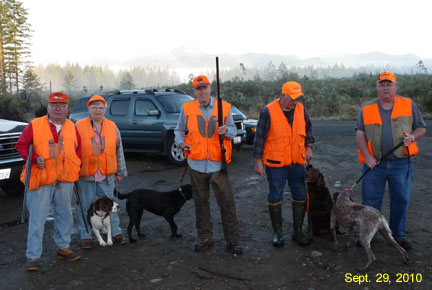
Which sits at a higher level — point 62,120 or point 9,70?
point 9,70

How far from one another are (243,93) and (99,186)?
34.1 meters

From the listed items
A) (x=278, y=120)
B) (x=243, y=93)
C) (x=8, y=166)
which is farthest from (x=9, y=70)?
(x=278, y=120)

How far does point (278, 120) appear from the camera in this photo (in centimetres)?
479

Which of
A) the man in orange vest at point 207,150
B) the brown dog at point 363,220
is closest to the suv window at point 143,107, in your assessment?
the man in orange vest at point 207,150

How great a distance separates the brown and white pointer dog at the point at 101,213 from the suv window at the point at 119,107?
7372 mm

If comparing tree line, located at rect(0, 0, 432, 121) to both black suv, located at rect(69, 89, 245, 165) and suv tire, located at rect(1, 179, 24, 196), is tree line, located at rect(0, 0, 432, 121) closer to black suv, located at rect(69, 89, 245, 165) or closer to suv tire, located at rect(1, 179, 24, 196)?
black suv, located at rect(69, 89, 245, 165)

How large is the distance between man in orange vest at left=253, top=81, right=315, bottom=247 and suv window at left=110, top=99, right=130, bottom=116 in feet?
26.5

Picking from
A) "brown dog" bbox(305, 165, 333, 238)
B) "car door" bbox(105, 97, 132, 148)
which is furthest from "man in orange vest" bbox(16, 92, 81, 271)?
"car door" bbox(105, 97, 132, 148)

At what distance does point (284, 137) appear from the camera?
480 centimetres

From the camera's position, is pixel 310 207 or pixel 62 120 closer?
pixel 62 120

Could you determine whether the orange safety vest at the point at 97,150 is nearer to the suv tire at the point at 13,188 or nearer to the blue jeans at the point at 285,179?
the blue jeans at the point at 285,179

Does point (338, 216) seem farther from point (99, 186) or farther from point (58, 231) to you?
point (58, 231)

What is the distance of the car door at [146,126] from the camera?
37.4 ft

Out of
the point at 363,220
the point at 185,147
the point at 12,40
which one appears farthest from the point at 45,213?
the point at 12,40
